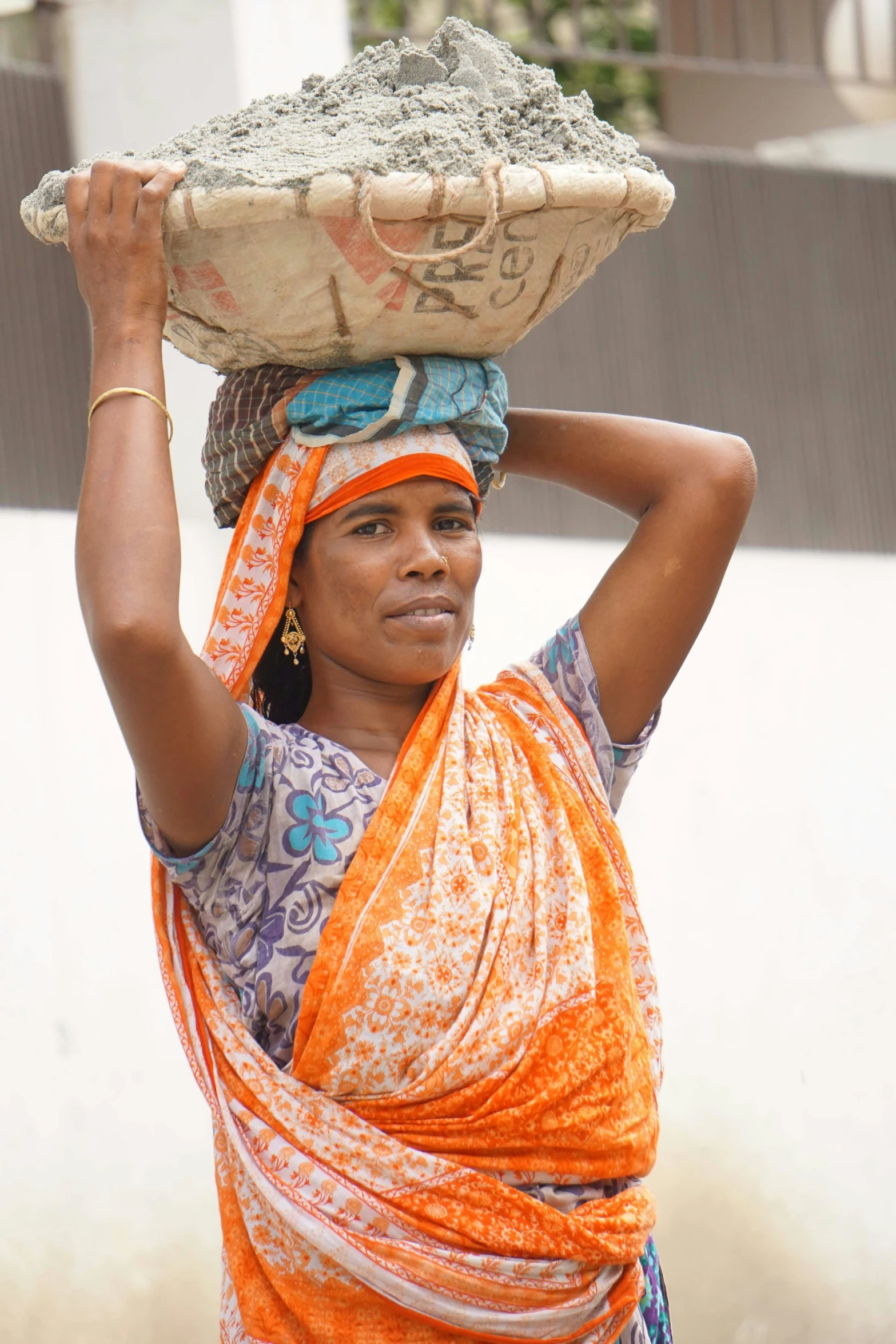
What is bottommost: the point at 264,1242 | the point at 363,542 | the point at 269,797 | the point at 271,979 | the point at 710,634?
the point at 710,634

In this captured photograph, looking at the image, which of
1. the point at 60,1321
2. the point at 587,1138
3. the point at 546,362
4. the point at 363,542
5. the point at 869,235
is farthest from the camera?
the point at 869,235

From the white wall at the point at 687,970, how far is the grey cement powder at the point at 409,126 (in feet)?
6.26

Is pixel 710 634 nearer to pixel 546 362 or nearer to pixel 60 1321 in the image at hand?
pixel 546 362

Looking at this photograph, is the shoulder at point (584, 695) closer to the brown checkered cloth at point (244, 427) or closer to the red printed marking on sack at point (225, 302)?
the brown checkered cloth at point (244, 427)

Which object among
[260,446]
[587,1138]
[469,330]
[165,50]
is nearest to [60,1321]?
[587,1138]

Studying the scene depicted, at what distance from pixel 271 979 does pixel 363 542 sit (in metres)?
0.57

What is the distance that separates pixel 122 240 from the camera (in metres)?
Answer: 1.80

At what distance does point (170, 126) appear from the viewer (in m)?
3.75

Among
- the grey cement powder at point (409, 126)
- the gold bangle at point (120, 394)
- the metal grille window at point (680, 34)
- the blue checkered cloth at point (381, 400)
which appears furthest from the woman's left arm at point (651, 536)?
the metal grille window at point (680, 34)

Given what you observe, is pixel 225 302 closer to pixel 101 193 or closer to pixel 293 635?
pixel 101 193

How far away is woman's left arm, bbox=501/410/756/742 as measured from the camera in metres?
2.21

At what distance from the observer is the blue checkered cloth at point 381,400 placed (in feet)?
6.52

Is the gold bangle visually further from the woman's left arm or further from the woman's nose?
the woman's left arm

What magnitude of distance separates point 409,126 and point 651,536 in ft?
2.33
